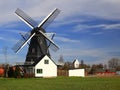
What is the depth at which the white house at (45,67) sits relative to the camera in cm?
8225

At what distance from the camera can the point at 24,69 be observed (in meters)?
86.0

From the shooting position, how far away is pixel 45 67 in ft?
272

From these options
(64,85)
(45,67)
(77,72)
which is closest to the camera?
(64,85)

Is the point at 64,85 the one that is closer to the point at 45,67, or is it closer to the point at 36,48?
the point at 36,48

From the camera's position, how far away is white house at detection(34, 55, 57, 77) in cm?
8225

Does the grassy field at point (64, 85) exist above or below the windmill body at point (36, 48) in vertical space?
below

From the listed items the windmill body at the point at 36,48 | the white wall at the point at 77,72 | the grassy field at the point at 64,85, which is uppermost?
the windmill body at the point at 36,48

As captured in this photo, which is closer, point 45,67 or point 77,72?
point 45,67

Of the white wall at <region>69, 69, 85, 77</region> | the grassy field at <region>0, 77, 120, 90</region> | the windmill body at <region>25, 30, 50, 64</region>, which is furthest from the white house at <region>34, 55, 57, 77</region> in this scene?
the grassy field at <region>0, 77, 120, 90</region>

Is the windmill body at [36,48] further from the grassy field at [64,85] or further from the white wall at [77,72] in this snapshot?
the grassy field at [64,85]

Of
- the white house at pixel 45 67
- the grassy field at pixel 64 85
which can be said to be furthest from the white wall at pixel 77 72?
the grassy field at pixel 64 85

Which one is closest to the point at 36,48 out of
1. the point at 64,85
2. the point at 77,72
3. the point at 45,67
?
the point at 45,67

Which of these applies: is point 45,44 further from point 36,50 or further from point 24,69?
point 24,69

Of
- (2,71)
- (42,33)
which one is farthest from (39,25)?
(2,71)
